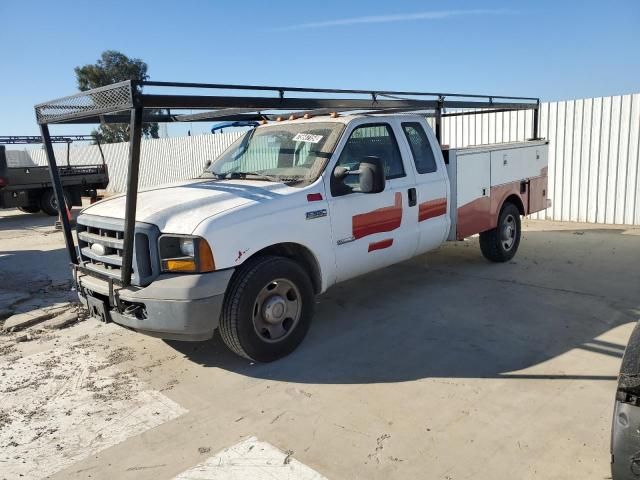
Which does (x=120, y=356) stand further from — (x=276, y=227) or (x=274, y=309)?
(x=276, y=227)

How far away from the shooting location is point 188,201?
4.11 meters

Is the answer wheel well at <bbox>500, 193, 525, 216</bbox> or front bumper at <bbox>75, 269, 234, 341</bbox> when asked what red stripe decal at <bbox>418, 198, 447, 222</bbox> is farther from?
front bumper at <bbox>75, 269, 234, 341</bbox>

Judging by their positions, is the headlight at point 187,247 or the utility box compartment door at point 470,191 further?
the utility box compartment door at point 470,191

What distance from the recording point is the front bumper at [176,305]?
367 centimetres

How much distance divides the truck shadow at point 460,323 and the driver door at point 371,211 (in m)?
0.63

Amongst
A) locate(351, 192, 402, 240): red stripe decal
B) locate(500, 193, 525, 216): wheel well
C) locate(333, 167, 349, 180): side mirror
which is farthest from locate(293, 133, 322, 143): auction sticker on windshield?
locate(500, 193, 525, 216): wheel well

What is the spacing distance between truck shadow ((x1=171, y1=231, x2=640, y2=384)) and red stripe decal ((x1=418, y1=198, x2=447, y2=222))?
3.04ft

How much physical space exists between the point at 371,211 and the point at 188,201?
68.3 inches

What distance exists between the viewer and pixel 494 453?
2.97m

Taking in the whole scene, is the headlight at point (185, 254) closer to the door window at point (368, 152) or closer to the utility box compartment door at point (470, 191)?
the door window at point (368, 152)

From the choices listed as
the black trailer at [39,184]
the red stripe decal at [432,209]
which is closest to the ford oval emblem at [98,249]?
the red stripe decal at [432,209]

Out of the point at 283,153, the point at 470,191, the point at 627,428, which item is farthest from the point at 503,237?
the point at 627,428

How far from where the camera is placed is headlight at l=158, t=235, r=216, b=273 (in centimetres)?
371

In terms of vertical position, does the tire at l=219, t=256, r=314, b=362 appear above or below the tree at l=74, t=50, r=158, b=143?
below
